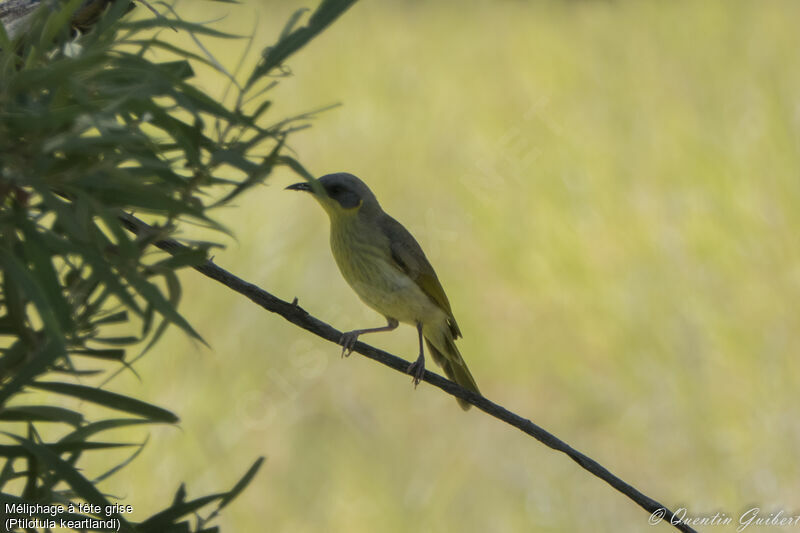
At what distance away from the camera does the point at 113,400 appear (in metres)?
1.02

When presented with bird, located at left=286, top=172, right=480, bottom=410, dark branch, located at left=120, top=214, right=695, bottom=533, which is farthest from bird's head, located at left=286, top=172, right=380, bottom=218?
dark branch, located at left=120, top=214, right=695, bottom=533

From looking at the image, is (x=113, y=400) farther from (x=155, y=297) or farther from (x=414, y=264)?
(x=414, y=264)

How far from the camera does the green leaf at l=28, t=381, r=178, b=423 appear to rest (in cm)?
100

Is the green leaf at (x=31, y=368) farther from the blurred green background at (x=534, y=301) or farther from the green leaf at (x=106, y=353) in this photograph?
the blurred green background at (x=534, y=301)

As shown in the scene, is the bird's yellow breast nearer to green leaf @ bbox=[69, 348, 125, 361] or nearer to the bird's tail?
the bird's tail

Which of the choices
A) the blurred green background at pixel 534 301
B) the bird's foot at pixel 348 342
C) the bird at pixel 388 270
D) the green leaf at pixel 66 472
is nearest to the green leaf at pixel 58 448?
the green leaf at pixel 66 472

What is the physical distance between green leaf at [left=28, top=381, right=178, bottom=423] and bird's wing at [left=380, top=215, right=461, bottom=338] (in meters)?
1.99

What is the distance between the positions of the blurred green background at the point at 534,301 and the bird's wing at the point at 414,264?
117 centimetres

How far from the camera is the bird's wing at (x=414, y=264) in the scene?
9.86ft

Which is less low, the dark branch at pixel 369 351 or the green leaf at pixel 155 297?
the dark branch at pixel 369 351

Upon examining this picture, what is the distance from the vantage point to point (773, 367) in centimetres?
504

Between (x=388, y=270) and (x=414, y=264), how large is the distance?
0.09m

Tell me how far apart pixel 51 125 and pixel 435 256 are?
17.1 feet

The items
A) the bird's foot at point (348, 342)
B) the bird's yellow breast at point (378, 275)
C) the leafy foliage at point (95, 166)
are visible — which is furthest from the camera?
the bird's yellow breast at point (378, 275)
